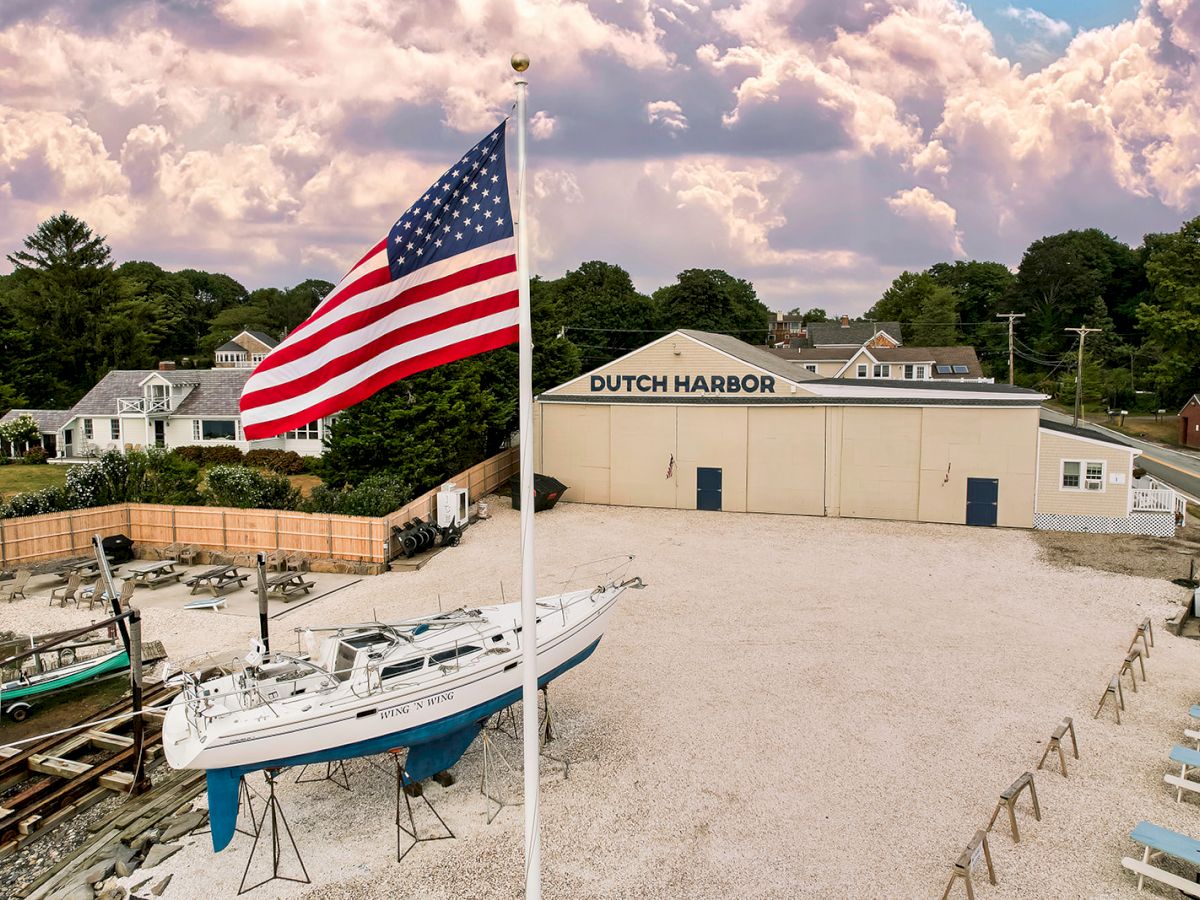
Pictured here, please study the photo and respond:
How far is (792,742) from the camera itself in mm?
13203

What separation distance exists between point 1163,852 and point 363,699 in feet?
34.4

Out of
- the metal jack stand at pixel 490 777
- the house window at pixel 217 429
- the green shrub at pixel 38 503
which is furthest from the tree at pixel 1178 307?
the green shrub at pixel 38 503

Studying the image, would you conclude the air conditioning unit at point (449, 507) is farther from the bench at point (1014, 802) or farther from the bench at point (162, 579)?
the bench at point (1014, 802)

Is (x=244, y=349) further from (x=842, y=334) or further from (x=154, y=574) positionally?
(x=154, y=574)

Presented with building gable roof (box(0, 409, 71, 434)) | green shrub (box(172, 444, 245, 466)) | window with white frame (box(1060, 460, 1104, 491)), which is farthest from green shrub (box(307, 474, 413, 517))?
building gable roof (box(0, 409, 71, 434))

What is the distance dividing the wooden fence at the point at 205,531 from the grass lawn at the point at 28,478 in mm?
14731

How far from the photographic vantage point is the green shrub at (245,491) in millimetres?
26938

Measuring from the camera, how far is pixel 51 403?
6372 centimetres

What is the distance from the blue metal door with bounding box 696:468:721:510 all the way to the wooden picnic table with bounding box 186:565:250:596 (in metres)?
18.0

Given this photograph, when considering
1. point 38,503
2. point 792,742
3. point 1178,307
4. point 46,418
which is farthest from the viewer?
point 1178,307

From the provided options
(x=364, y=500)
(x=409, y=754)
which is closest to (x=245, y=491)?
(x=364, y=500)

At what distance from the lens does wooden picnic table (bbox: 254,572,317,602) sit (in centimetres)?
2145

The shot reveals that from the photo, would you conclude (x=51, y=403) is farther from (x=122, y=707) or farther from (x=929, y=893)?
(x=929, y=893)

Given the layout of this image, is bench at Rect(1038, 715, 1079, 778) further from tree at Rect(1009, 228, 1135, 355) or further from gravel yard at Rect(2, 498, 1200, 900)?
tree at Rect(1009, 228, 1135, 355)
